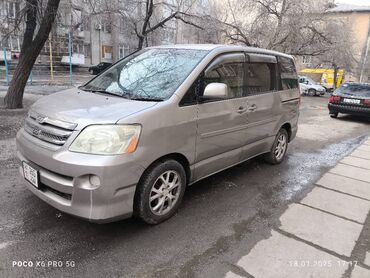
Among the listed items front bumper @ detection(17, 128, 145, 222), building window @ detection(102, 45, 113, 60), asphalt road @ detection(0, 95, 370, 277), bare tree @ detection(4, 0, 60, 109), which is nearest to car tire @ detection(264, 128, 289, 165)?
asphalt road @ detection(0, 95, 370, 277)

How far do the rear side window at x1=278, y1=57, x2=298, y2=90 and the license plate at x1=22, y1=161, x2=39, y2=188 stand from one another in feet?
13.0

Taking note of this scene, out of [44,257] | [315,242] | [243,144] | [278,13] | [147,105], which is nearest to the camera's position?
[44,257]

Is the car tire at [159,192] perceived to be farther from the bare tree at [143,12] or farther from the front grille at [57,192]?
the bare tree at [143,12]

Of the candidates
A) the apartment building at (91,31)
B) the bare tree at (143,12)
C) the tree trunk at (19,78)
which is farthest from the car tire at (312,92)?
the tree trunk at (19,78)

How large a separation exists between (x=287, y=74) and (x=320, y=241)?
3071 mm

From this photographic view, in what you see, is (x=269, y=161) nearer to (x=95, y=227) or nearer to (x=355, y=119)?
(x=95, y=227)

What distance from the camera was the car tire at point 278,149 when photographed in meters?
5.29

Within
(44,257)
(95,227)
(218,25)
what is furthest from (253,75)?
(218,25)

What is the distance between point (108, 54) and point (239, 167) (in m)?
37.1

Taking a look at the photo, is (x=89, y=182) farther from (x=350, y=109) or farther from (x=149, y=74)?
(x=350, y=109)

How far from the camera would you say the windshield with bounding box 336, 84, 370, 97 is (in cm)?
1138

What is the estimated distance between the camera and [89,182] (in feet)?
8.55

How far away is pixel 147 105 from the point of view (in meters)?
2.97

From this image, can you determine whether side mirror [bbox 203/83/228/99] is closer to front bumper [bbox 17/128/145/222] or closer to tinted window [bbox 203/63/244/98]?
tinted window [bbox 203/63/244/98]
